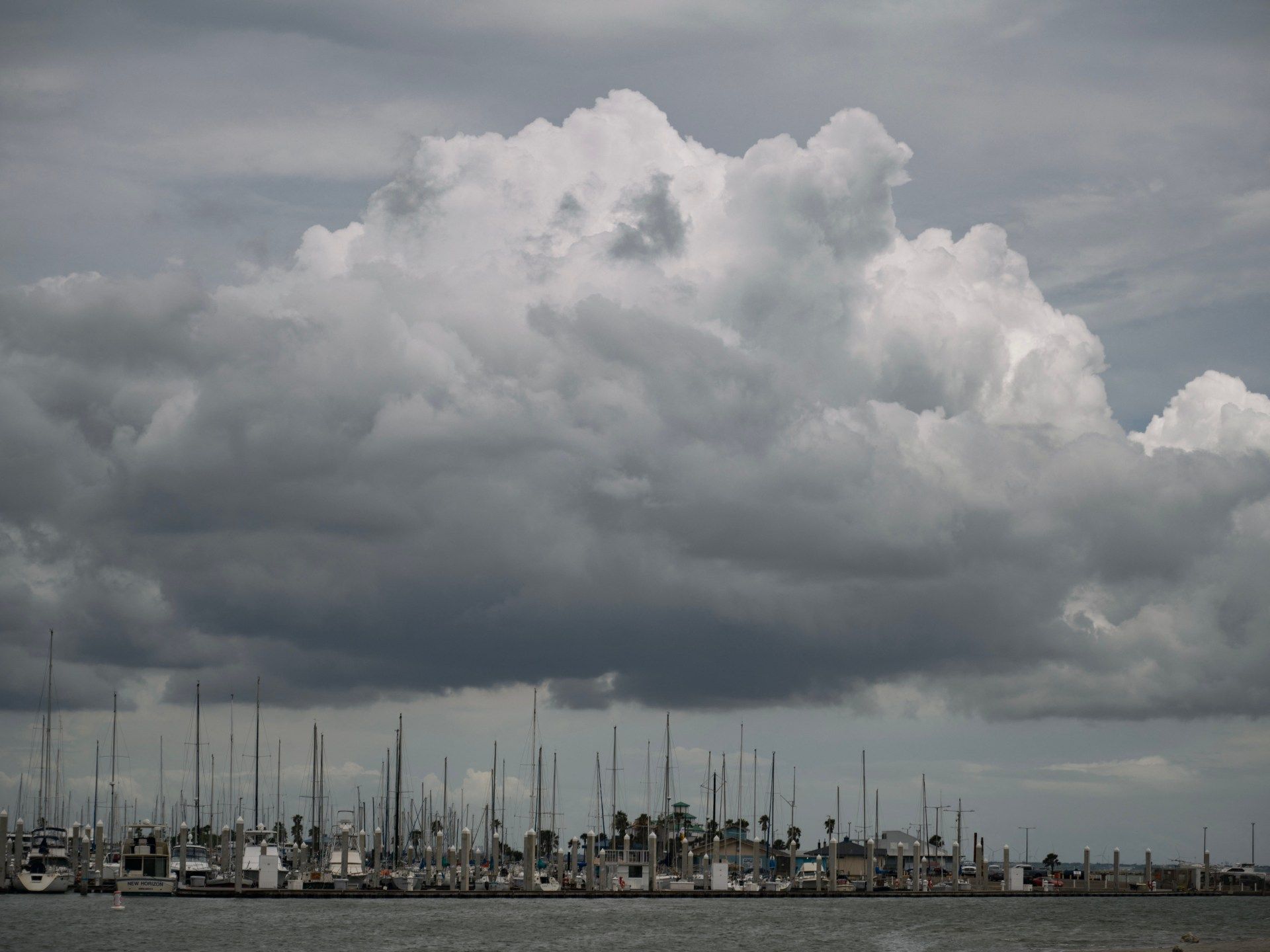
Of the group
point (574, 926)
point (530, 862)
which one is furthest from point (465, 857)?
point (574, 926)

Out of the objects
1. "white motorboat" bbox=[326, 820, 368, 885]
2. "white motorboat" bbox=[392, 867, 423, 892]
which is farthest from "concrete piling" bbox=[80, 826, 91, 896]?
"white motorboat" bbox=[392, 867, 423, 892]

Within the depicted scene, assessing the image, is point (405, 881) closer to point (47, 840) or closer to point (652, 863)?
point (652, 863)

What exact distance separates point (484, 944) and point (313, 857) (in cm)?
8524

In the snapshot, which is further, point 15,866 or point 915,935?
point 15,866

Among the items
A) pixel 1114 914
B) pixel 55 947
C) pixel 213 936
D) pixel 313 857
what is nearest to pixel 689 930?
pixel 213 936

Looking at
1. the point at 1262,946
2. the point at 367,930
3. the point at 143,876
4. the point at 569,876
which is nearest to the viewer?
the point at 1262,946

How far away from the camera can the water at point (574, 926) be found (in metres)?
105

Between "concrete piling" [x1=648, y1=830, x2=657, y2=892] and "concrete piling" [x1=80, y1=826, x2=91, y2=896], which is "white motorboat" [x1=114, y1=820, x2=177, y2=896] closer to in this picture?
"concrete piling" [x1=80, y1=826, x2=91, y2=896]

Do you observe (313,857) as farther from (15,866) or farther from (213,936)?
(213,936)

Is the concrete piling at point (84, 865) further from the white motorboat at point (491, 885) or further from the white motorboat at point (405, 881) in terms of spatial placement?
the white motorboat at point (491, 885)

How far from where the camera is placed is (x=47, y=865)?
14812 centimetres

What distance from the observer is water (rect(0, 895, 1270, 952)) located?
105 meters

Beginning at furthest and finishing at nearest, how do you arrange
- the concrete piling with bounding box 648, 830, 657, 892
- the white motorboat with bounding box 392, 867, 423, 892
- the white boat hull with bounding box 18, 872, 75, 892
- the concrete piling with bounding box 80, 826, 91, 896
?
1. the concrete piling with bounding box 648, 830, 657, 892
2. the white motorboat with bounding box 392, 867, 423, 892
3. the concrete piling with bounding box 80, 826, 91, 896
4. the white boat hull with bounding box 18, 872, 75, 892

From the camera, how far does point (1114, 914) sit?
160125mm
